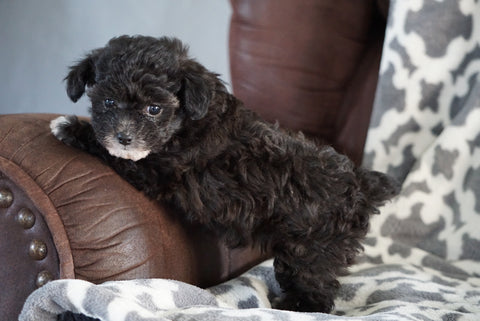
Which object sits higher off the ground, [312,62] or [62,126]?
[312,62]

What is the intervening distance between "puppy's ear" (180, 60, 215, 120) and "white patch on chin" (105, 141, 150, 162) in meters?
0.17

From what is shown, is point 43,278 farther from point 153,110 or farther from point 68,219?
point 153,110

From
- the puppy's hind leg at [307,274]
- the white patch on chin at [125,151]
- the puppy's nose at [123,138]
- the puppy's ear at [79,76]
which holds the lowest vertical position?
the puppy's hind leg at [307,274]

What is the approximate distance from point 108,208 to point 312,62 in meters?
1.25

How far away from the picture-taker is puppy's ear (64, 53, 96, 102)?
1.60m

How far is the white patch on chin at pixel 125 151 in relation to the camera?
151cm

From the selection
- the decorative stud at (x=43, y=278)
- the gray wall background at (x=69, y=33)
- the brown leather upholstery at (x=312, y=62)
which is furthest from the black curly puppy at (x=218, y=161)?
the gray wall background at (x=69, y=33)

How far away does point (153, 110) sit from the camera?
1.55 meters

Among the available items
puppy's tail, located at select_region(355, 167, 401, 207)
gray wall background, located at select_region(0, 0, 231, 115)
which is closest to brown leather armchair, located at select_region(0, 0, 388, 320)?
puppy's tail, located at select_region(355, 167, 401, 207)

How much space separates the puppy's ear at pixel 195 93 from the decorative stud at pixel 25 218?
1.69 feet

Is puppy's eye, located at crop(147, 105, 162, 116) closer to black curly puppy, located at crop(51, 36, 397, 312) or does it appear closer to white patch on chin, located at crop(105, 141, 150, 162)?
black curly puppy, located at crop(51, 36, 397, 312)

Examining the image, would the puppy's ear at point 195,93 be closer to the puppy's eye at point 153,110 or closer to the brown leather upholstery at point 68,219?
the puppy's eye at point 153,110

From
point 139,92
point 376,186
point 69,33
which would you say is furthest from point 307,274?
point 69,33

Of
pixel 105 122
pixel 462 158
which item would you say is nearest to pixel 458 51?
pixel 462 158
